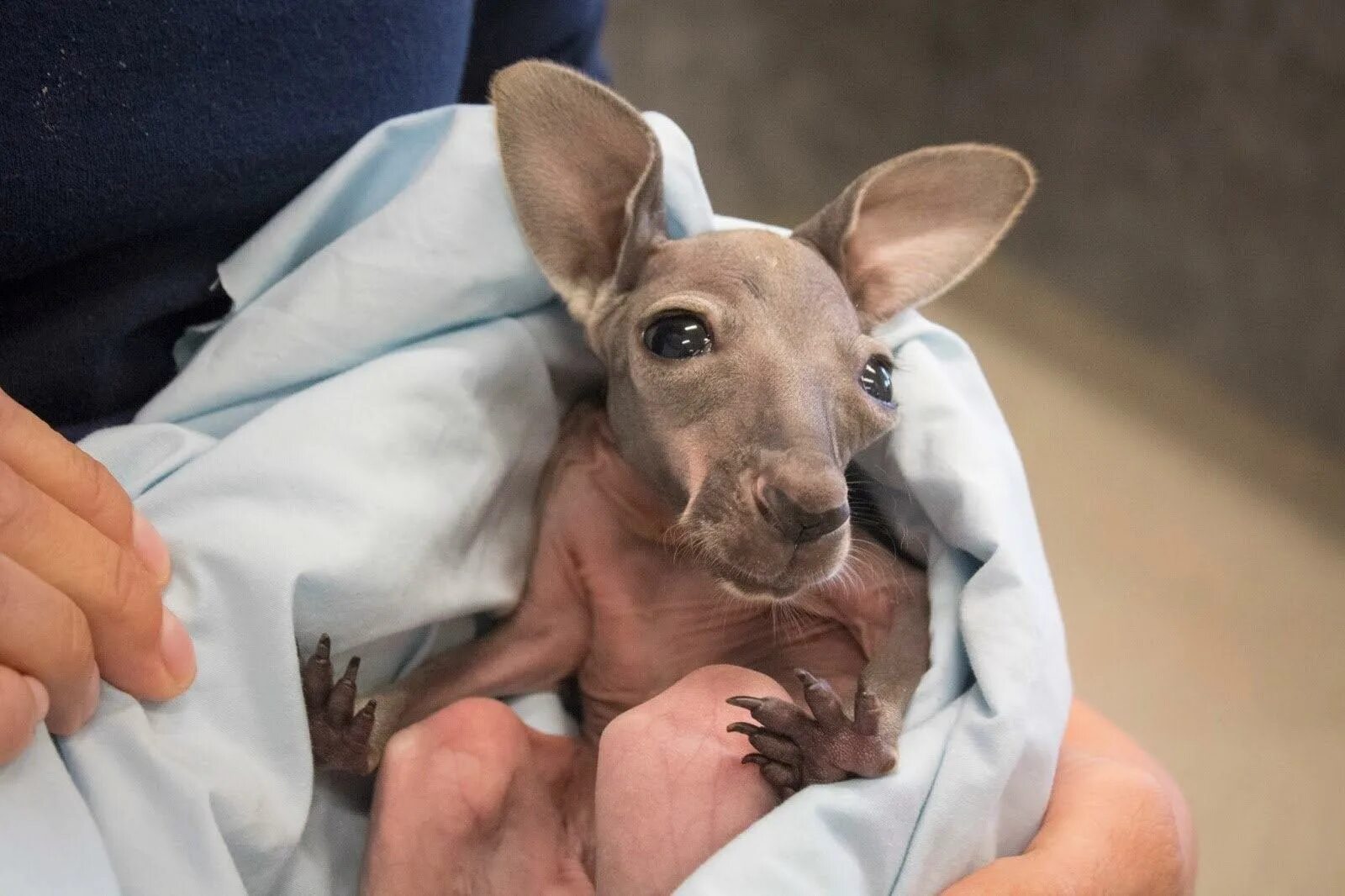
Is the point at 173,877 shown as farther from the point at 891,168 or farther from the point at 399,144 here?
the point at 891,168

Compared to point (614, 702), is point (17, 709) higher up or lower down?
higher up

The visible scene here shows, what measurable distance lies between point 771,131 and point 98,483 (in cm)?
227

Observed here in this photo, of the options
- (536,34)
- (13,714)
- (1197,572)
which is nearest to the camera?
(13,714)

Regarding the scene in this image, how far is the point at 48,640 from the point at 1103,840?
0.90 m

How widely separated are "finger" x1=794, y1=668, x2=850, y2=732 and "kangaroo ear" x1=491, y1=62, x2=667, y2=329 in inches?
19.2

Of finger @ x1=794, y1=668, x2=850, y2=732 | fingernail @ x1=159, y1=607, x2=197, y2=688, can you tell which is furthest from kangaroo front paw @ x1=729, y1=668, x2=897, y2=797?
fingernail @ x1=159, y1=607, x2=197, y2=688

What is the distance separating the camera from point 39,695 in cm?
78

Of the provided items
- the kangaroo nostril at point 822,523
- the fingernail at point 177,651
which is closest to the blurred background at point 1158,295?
the kangaroo nostril at point 822,523

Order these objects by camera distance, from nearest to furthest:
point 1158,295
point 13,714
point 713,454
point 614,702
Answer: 1. point 13,714
2. point 713,454
3. point 614,702
4. point 1158,295

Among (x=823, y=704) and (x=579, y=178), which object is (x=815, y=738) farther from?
(x=579, y=178)

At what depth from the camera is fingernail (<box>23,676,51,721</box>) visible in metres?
0.77

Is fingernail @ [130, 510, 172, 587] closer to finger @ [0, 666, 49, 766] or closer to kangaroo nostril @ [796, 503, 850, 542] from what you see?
finger @ [0, 666, 49, 766]

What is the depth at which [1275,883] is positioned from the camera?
1.71 metres

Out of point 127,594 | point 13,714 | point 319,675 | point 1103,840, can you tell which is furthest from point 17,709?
point 1103,840
